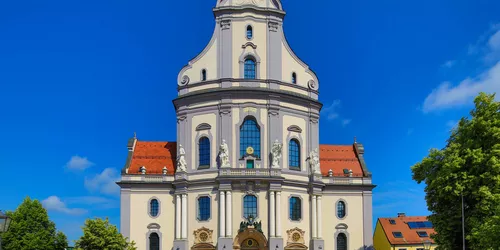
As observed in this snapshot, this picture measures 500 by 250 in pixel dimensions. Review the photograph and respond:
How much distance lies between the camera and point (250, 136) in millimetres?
56875

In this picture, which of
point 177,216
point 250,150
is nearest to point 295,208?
point 250,150

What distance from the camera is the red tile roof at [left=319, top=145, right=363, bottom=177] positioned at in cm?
6156

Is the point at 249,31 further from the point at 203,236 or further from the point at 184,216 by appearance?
the point at 203,236

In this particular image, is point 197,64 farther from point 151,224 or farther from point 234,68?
point 151,224

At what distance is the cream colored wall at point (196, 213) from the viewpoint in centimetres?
5534

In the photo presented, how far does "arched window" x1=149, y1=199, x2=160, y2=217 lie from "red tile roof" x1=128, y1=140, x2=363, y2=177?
8.68 ft

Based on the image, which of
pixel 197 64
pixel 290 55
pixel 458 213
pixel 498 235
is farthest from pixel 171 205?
pixel 498 235

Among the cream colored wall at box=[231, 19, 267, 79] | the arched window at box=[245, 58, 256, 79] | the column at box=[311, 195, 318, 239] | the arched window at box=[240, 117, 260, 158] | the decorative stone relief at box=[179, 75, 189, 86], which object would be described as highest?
the cream colored wall at box=[231, 19, 267, 79]

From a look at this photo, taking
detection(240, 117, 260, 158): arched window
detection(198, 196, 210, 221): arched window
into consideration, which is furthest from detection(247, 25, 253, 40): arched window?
detection(198, 196, 210, 221): arched window

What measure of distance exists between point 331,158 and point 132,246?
20331 millimetres

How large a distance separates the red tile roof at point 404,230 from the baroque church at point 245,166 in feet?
36.2

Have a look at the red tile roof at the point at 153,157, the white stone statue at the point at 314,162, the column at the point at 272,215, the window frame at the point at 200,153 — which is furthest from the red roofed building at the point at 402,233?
the red tile roof at the point at 153,157

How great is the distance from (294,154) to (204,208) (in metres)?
8.99

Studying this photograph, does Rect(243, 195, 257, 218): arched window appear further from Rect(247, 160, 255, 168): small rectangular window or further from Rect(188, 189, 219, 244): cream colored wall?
Rect(247, 160, 255, 168): small rectangular window
